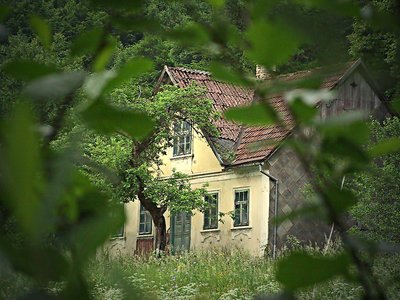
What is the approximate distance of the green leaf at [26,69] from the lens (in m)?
0.38

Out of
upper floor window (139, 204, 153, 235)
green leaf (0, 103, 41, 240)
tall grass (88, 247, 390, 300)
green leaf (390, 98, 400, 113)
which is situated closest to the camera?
green leaf (0, 103, 41, 240)

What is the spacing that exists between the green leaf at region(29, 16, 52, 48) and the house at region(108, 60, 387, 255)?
48.4 feet

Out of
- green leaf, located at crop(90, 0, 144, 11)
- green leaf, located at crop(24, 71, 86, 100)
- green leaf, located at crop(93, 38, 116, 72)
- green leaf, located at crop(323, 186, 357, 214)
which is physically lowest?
green leaf, located at crop(323, 186, 357, 214)

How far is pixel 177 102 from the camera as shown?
15867mm

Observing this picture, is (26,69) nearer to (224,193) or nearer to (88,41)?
(88,41)

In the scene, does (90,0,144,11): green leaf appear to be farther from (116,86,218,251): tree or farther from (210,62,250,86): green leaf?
(116,86,218,251): tree

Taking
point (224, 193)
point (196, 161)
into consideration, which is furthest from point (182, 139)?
point (224, 193)

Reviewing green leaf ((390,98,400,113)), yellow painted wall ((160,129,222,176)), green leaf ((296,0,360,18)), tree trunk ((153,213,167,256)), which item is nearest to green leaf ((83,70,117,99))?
green leaf ((296,0,360,18))

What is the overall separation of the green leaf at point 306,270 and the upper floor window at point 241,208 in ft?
52.1

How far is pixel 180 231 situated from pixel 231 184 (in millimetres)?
1571

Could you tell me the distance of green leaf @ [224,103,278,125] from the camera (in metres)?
0.43

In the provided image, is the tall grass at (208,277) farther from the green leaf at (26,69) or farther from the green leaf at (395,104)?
the green leaf at (26,69)

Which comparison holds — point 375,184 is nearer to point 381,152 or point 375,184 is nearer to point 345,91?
point 345,91

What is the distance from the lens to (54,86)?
1.11 feet
